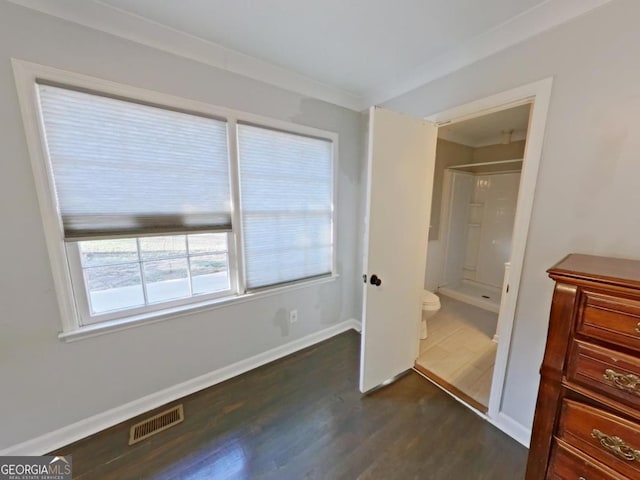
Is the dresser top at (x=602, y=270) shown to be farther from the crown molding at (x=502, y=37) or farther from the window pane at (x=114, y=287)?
the window pane at (x=114, y=287)

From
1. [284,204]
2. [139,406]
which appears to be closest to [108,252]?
[139,406]

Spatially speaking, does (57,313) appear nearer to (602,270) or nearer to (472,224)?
(602,270)

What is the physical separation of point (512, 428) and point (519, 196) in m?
1.41

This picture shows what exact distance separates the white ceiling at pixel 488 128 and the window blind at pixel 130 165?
2.35 meters

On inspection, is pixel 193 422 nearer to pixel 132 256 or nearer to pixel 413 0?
pixel 132 256

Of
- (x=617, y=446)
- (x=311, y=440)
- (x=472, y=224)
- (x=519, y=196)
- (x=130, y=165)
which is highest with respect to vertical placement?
(x=130, y=165)

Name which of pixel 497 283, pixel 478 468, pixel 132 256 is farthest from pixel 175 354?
pixel 497 283

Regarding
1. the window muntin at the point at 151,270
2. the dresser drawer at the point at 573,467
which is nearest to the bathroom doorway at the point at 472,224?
the dresser drawer at the point at 573,467

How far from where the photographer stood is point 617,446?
0.81m

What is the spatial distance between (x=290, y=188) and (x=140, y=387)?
1.77 meters

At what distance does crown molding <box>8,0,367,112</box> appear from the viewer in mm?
1203

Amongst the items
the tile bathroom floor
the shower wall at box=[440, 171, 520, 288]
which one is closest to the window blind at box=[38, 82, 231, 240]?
the tile bathroom floor

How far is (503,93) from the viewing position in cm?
140

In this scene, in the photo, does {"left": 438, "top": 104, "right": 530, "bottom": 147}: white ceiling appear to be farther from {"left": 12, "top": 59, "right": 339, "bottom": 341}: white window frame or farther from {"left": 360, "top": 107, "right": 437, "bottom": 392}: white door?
{"left": 12, "top": 59, "right": 339, "bottom": 341}: white window frame
